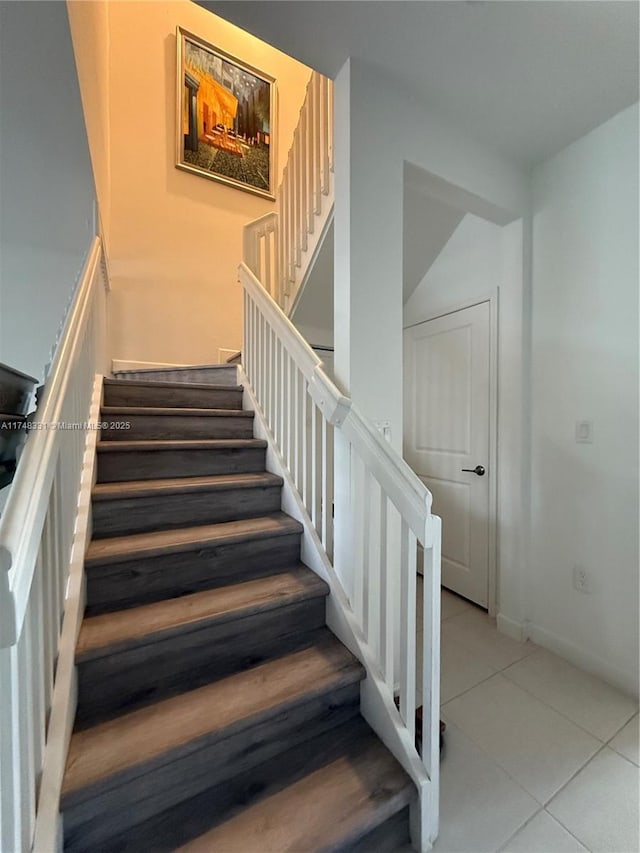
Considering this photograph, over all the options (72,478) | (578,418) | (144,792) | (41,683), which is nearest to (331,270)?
(578,418)

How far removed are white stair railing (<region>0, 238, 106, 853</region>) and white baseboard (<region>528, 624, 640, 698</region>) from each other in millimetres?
2216

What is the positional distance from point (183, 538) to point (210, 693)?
1.78 feet

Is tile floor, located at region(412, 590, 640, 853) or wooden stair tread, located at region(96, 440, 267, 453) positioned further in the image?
wooden stair tread, located at region(96, 440, 267, 453)

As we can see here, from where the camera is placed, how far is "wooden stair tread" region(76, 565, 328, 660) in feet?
3.74

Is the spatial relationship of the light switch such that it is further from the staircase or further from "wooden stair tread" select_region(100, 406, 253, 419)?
"wooden stair tread" select_region(100, 406, 253, 419)

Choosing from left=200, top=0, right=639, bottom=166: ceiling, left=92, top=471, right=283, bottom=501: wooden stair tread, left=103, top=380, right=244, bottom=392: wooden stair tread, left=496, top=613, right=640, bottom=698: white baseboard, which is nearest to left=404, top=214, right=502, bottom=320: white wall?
left=200, top=0, right=639, bottom=166: ceiling

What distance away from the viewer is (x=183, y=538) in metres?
1.49

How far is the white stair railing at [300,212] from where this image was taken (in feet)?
7.22

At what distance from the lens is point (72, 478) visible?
52.1 inches

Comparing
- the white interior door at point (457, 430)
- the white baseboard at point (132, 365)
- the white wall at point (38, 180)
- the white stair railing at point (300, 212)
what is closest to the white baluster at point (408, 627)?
the white interior door at point (457, 430)

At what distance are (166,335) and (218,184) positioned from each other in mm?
1558

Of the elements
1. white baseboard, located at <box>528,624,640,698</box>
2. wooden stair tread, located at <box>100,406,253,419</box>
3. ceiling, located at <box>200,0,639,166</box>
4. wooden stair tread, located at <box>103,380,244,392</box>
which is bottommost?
white baseboard, located at <box>528,624,640,698</box>

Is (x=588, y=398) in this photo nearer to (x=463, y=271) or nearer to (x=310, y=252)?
(x=463, y=271)

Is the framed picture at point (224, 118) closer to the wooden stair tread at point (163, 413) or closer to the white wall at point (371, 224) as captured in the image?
the white wall at point (371, 224)
